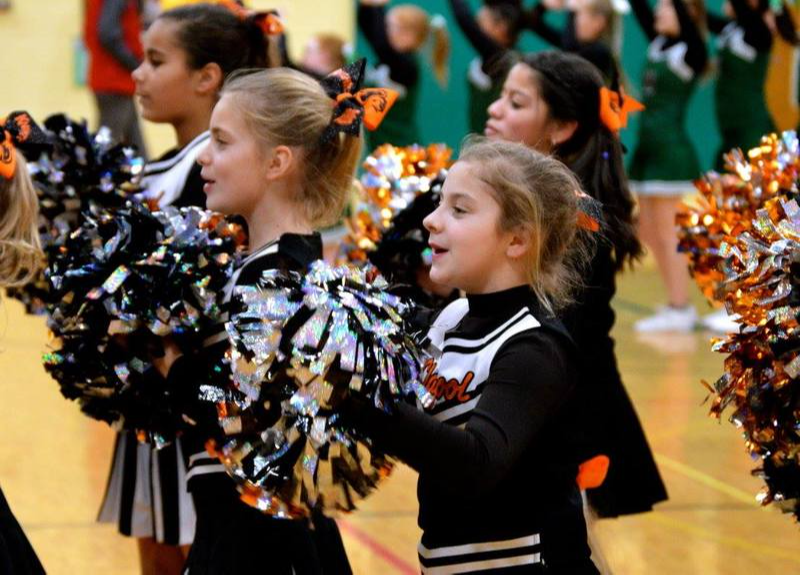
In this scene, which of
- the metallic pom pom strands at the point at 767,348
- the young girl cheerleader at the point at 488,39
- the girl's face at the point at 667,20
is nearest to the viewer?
the metallic pom pom strands at the point at 767,348

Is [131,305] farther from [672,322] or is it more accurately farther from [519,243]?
[672,322]

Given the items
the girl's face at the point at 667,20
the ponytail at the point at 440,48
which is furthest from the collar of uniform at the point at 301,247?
the ponytail at the point at 440,48

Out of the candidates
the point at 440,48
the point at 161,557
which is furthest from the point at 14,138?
Result: the point at 440,48

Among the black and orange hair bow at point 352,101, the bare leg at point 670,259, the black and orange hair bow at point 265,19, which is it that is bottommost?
the bare leg at point 670,259

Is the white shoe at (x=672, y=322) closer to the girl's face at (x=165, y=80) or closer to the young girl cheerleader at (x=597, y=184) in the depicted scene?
the young girl cheerleader at (x=597, y=184)

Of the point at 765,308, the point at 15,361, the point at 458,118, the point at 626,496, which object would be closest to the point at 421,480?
the point at 765,308

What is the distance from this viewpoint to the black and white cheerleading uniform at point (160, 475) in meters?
2.97

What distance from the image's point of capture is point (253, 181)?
2.63 metres

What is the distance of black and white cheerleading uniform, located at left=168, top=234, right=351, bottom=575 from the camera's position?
242cm

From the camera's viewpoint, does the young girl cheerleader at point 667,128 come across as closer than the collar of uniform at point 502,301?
No

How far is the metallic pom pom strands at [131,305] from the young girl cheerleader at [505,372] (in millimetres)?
425

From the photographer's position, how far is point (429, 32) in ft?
35.4

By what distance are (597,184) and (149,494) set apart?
47.1 inches

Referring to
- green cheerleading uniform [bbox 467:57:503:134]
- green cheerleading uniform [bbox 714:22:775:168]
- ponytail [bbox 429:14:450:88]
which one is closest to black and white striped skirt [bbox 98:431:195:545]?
green cheerleading uniform [bbox 714:22:775:168]
